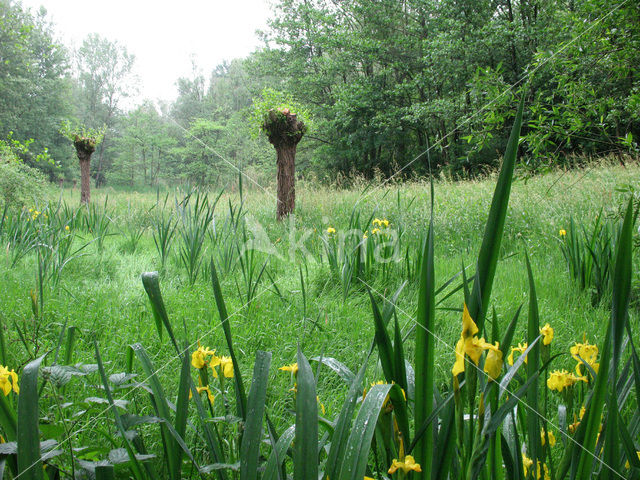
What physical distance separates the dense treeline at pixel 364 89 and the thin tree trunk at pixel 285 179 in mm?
951

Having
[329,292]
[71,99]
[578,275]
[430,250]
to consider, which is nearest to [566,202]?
[578,275]

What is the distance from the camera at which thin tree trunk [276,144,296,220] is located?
5477mm

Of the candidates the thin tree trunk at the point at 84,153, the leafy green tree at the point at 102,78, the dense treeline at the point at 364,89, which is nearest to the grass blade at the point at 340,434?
the dense treeline at the point at 364,89

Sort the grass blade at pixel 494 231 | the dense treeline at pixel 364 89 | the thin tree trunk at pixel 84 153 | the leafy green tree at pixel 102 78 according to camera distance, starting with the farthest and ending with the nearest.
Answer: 1. the thin tree trunk at pixel 84 153
2. the leafy green tree at pixel 102 78
3. the dense treeline at pixel 364 89
4. the grass blade at pixel 494 231

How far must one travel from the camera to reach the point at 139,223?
592 cm

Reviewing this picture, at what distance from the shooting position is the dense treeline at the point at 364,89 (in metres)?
A: 1.87

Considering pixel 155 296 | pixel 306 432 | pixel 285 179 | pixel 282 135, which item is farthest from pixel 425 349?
pixel 282 135

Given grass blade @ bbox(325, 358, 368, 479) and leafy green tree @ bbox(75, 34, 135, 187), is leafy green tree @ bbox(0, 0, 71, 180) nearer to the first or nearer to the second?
leafy green tree @ bbox(75, 34, 135, 187)

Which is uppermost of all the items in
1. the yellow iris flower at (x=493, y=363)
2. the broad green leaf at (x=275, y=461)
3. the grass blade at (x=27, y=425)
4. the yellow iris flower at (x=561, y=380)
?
the yellow iris flower at (x=493, y=363)

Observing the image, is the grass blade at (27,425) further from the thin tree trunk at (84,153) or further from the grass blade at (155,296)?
the thin tree trunk at (84,153)

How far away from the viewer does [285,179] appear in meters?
5.62

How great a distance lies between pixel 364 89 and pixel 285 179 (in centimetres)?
→ 1127

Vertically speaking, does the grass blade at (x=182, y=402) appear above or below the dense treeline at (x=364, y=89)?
below

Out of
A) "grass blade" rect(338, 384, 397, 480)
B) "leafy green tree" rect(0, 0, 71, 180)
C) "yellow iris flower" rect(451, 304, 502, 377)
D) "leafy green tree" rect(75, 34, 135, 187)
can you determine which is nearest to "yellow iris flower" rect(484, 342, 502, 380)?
"yellow iris flower" rect(451, 304, 502, 377)
